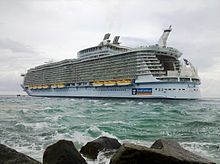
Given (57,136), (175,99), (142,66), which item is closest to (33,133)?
(57,136)

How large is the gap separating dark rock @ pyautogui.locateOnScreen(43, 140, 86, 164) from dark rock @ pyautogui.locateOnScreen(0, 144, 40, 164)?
0.83 meters

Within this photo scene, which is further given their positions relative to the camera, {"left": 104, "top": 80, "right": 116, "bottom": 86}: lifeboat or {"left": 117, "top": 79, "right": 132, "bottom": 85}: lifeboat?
{"left": 104, "top": 80, "right": 116, "bottom": 86}: lifeboat

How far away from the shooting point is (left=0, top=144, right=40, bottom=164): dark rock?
6168 mm

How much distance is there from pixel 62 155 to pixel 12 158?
1.19 metres

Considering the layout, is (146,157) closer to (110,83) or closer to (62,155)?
(62,155)

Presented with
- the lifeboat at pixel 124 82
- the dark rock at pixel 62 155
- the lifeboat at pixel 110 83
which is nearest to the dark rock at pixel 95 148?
the dark rock at pixel 62 155

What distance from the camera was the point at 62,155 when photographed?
699 cm

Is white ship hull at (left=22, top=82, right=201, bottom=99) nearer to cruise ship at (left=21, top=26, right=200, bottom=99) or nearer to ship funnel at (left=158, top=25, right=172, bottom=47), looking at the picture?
cruise ship at (left=21, top=26, right=200, bottom=99)

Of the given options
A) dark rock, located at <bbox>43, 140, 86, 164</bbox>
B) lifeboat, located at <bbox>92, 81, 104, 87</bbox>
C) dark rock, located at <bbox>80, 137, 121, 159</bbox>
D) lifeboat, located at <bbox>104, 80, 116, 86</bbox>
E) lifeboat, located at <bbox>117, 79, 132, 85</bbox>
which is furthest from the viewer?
lifeboat, located at <bbox>92, 81, 104, 87</bbox>

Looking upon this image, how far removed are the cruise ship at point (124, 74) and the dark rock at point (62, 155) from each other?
5161cm

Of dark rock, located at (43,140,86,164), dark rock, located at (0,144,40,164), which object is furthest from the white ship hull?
dark rock, located at (0,144,40,164)

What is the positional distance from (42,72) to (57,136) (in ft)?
301

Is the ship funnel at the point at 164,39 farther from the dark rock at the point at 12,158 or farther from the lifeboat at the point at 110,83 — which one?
the dark rock at the point at 12,158

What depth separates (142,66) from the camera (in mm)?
64562
